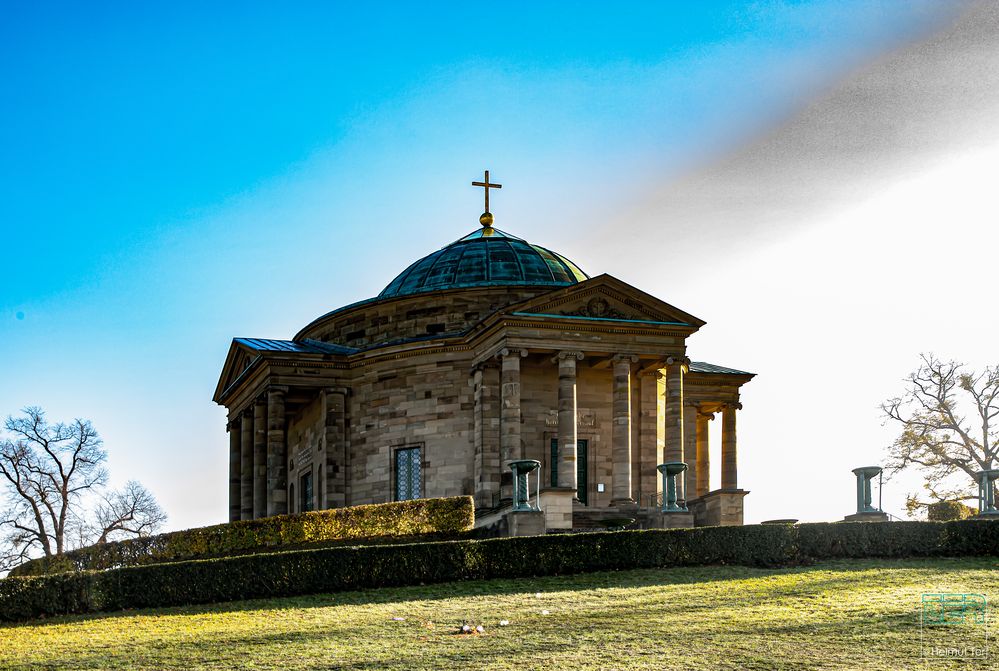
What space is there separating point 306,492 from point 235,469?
172 inches

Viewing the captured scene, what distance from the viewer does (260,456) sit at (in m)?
49.1

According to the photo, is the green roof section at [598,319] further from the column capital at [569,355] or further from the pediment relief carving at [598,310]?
the column capital at [569,355]

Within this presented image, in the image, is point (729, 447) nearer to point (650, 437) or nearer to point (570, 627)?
point (650, 437)

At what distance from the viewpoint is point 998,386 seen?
52.9 m

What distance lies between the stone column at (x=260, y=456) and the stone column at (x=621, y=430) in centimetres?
1428

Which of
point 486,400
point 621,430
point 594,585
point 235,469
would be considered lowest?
point 594,585

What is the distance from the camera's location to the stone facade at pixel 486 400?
42.7 m

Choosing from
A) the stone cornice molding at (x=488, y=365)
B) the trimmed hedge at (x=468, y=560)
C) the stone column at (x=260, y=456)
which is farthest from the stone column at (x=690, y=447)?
the trimmed hedge at (x=468, y=560)

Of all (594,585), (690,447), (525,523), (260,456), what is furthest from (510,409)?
(594,585)

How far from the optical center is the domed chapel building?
4266 centimetres

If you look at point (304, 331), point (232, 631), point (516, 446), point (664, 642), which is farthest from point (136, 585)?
point (304, 331)

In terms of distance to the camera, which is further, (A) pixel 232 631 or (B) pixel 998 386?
(B) pixel 998 386

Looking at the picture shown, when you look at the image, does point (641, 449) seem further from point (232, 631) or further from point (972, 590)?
point (232, 631)

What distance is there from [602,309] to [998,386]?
2009 cm
